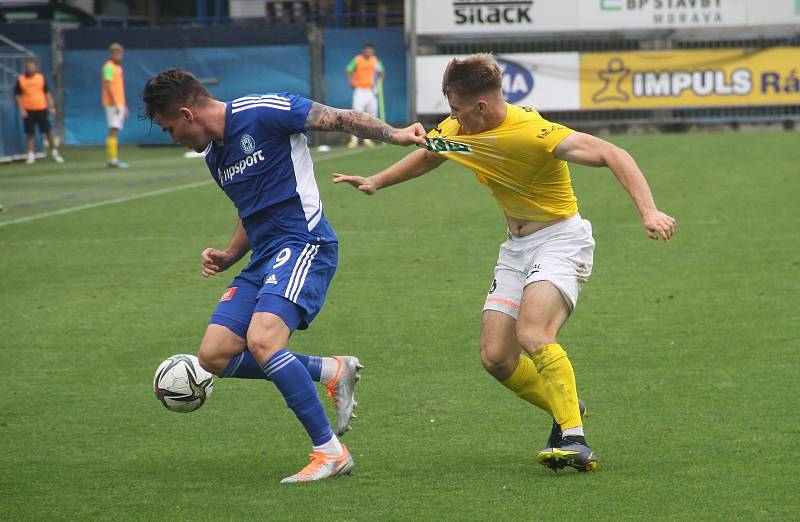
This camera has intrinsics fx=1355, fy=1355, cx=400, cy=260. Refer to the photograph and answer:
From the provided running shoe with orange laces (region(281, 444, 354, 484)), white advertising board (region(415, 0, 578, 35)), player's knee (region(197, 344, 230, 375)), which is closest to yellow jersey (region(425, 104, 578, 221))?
player's knee (region(197, 344, 230, 375))

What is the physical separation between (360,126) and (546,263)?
42.2 inches

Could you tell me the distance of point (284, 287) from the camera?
20.2ft

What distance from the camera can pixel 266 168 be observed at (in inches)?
250

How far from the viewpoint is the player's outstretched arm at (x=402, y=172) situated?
262 inches

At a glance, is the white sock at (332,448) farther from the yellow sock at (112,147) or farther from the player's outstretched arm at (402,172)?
the yellow sock at (112,147)

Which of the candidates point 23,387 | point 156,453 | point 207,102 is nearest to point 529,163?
point 207,102

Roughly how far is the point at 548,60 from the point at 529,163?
23.4 meters

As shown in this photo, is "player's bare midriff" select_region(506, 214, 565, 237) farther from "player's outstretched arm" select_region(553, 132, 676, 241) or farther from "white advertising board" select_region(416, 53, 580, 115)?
"white advertising board" select_region(416, 53, 580, 115)

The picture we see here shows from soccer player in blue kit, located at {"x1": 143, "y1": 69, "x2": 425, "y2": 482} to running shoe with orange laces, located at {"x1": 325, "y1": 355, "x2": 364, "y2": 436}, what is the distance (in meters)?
0.01

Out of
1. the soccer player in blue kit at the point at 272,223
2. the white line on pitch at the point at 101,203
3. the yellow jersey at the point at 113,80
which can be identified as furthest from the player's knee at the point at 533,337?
the yellow jersey at the point at 113,80

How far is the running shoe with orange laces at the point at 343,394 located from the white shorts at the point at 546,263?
77 centimetres

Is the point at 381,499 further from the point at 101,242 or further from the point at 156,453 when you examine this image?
the point at 101,242

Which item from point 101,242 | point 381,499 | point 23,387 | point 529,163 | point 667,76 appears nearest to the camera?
point 381,499

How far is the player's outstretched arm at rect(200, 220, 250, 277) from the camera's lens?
6691mm
